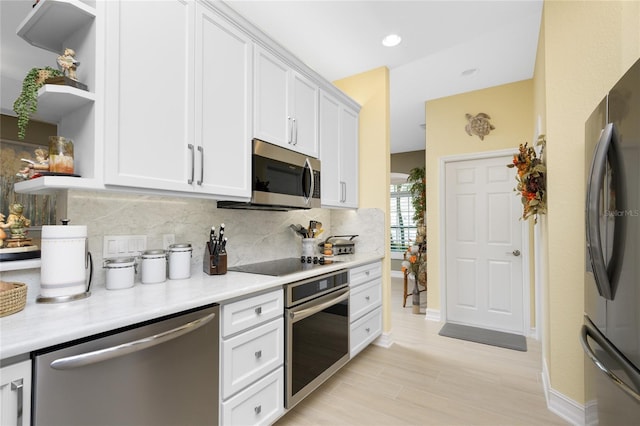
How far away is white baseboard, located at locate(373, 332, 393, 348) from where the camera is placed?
9.88ft

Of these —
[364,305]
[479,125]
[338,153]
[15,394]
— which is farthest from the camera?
[479,125]

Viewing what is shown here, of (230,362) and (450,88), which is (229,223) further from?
(450,88)

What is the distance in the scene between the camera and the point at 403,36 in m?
2.55

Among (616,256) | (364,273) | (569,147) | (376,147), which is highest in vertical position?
(376,147)

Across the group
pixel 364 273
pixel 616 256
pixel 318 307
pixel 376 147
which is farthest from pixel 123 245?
pixel 376 147

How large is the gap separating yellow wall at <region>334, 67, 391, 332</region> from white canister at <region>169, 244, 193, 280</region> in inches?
76.1

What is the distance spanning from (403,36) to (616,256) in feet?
7.30

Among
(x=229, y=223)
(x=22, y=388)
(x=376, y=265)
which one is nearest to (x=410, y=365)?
(x=376, y=265)

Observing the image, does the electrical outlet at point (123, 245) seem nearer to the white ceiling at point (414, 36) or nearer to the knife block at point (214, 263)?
the knife block at point (214, 263)

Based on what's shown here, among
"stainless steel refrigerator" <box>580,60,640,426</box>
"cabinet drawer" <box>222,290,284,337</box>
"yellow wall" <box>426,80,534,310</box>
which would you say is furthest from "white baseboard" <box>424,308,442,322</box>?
"cabinet drawer" <box>222,290,284,337</box>

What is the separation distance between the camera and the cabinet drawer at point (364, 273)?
2.51m

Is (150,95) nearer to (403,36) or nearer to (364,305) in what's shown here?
(403,36)

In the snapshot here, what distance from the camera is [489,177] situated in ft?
11.8

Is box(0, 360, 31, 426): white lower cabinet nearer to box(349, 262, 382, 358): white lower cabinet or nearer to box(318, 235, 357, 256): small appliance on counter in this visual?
box(349, 262, 382, 358): white lower cabinet
